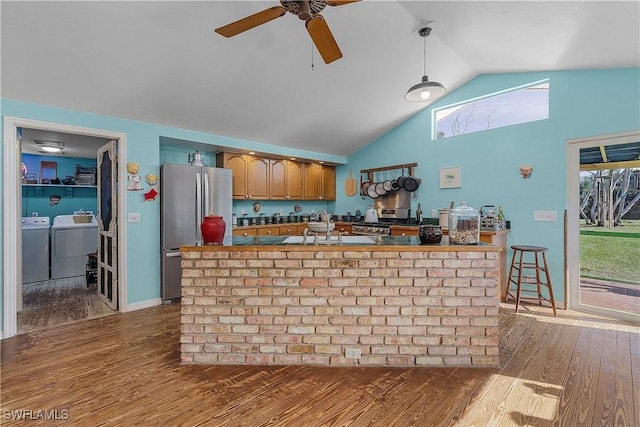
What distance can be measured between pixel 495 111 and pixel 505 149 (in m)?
0.60

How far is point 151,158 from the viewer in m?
3.65

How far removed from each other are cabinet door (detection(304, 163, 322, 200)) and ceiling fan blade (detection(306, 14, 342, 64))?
3473 millimetres

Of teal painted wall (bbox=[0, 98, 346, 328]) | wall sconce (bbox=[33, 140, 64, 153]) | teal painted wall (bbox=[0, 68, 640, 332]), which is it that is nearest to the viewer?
teal painted wall (bbox=[0, 68, 640, 332])

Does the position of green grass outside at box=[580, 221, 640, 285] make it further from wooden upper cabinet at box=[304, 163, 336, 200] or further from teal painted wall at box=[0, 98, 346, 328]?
teal painted wall at box=[0, 98, 346, 328]

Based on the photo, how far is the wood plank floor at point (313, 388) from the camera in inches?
67.5

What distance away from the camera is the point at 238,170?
4.67m

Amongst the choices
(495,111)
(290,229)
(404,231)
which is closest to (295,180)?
(290,229)

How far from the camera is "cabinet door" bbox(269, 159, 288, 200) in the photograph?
5117 millimetres

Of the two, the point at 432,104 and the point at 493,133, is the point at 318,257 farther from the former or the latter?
the point at 432,104

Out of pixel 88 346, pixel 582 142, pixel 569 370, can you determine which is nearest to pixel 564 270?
pixel 582 142

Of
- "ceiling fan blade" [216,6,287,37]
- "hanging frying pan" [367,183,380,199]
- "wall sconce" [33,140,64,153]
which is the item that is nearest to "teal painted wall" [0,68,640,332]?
"hanging frying pan" [367,183,380,199]

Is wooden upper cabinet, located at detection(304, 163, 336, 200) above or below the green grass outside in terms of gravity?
above

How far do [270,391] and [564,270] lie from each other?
372 cm

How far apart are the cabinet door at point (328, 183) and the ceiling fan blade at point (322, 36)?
3794mm
